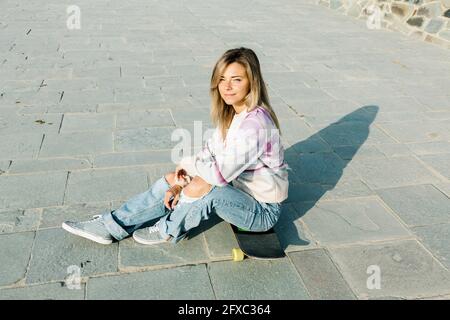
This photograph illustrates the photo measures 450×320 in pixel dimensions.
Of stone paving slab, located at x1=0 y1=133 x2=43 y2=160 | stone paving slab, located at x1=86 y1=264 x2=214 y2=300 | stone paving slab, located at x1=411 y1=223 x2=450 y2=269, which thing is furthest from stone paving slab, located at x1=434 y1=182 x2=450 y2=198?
stone paving slab, located at x1=0 y1=133 x2=43 y2=160

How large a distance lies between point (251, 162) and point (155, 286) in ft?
2.96

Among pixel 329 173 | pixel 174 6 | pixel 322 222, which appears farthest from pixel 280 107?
pixel 174 6

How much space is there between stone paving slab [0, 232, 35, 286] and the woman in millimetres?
267

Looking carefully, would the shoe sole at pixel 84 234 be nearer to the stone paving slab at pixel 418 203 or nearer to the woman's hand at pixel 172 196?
the woman's hand at pixel 172 196

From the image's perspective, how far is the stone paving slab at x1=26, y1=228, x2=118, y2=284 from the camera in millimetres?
2371

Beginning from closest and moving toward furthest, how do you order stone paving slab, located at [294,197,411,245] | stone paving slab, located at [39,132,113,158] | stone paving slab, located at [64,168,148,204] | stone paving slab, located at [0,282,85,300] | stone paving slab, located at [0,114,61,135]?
stone paving slab, located at [0,282,85,300]
stone paving slab, located at [294,197,411,245]
stone paving slab, located at [64,168,148,204]
stone paving slab, located at [39,132,113,158]
stone paving slab, located at [0,114,61,135]

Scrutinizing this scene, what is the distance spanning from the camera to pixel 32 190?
3150 mm

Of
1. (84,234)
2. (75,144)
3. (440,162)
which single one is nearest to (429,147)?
(440,162)

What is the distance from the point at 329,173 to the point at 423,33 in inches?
247

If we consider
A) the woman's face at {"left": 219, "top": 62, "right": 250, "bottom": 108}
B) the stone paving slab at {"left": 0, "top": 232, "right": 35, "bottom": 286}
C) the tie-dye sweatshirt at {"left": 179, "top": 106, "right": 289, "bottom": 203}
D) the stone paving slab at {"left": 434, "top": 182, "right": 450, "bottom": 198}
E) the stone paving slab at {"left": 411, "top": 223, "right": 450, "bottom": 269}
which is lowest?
the stone paving slab at {"left": 0, "top": 232, "right": 35, "bottom": 286}

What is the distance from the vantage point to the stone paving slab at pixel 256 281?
227 cm

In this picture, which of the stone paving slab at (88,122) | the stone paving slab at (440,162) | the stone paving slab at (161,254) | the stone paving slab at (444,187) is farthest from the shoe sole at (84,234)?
the stone paving slab at (440,162)

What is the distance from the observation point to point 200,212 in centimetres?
241

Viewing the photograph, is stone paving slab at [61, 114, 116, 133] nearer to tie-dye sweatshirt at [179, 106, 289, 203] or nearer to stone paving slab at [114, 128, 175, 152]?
stone paving slab at [114, 128, 175, 152]
